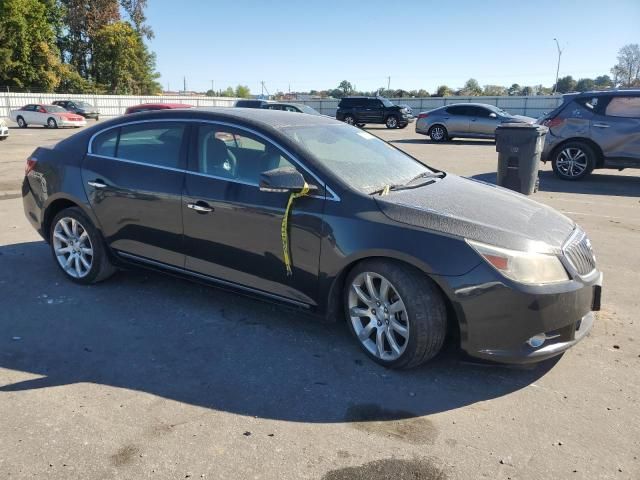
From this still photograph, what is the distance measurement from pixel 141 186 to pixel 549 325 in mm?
3195

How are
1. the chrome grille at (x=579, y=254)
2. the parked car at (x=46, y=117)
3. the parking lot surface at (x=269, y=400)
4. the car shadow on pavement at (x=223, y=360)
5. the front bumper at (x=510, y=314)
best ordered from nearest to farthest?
the parking lot surface at (x=269, y=400)
the front bumper at (x=510, y=314)
the car shadow on pavement at (x=223, y=360)
the chrome grille at (x=579, y=254)
the parked car at (x=46, y=117)

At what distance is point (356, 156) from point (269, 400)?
198cm

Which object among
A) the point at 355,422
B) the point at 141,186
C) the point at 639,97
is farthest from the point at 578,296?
the point at 639,97

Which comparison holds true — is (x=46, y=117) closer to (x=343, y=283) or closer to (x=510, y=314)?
(x=343, y=283)

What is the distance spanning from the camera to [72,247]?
5.06 metres

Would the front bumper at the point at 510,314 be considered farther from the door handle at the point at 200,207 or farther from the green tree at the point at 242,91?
the green tree at the point at 242,91

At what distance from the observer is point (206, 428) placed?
299cm

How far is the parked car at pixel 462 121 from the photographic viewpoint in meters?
21.5

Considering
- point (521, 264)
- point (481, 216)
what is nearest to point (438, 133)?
point (481, 216)

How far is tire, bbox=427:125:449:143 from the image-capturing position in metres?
22.1

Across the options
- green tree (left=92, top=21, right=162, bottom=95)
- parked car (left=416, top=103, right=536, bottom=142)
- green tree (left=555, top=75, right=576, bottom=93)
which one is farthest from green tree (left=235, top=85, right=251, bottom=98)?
parked car (left=416, top=103, right=536, bottom=142)

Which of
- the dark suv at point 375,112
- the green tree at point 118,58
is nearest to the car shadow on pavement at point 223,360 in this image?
the dark suv at point 375,112

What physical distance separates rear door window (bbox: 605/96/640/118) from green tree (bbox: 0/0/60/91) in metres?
48.1

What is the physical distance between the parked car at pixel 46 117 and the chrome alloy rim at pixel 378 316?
103 ft
